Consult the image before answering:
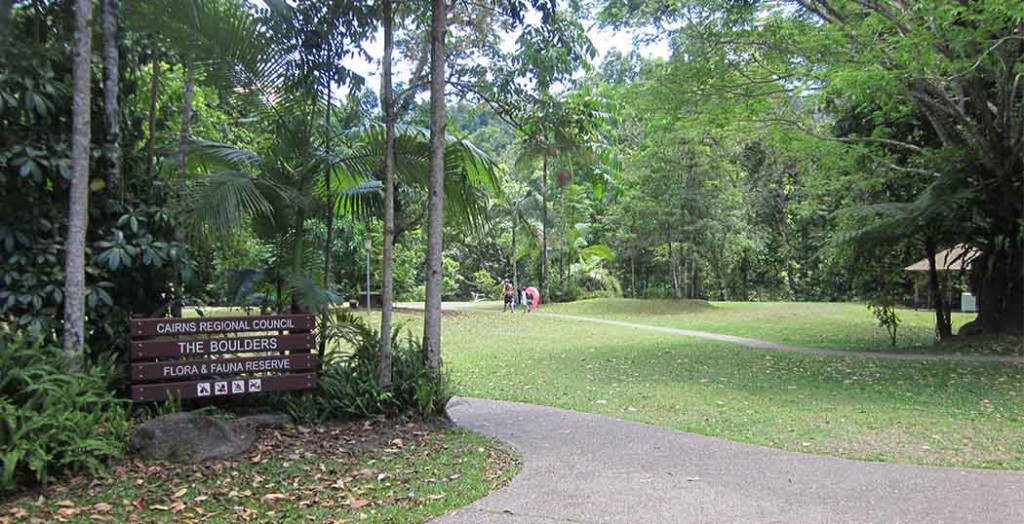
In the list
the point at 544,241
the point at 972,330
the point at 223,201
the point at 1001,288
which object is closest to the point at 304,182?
the point at 223,201

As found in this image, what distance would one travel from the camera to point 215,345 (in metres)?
6.25

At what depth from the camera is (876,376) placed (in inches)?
464

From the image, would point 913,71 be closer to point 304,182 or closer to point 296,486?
point 304,182

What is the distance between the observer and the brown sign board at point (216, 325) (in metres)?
5.94

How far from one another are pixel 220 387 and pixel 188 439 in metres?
0.74

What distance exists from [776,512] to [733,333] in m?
16.6

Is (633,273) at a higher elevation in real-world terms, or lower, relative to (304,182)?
lower

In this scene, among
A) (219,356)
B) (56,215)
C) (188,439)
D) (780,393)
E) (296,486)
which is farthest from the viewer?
(780,393)

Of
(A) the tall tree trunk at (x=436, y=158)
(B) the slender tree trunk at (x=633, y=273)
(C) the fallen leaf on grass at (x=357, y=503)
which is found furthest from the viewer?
(B) the slender tree trunk at (x=633, y=273)

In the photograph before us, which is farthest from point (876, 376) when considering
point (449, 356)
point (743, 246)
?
point (743, 246)

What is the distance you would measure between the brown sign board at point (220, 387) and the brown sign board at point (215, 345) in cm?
26

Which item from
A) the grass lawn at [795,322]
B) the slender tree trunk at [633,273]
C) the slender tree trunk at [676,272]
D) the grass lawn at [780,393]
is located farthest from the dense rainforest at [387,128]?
the slender tree trunk at [633,273]

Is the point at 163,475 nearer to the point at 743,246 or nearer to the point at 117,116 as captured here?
the point at 117,116

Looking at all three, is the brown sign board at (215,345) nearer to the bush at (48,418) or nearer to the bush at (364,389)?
the bush at (48,418)
